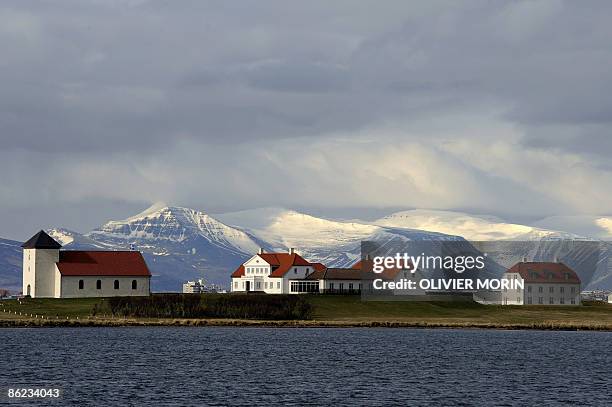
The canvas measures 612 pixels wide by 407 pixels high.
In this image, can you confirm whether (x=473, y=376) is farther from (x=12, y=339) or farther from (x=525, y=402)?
(x=12, y=339)

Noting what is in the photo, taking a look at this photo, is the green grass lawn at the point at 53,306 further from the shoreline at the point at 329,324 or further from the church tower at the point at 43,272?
the church tower at the point at 43,272

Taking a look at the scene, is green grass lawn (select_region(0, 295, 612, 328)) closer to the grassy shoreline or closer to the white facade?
the grassy shoreline

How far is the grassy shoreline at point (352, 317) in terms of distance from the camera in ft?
551

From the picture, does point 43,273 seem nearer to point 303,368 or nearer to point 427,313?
point 427,313

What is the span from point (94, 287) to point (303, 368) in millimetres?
100634

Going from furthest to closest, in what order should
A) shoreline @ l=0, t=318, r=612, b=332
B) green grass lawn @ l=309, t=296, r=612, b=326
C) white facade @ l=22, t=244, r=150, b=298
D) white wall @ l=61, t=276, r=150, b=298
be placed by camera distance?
white facade @ l=22, t=244, r=150, b=298 → white wall @ l=61, t=276, r=150, b=298 → green grass lawn @ l=309, t=296, r=612, b=326 → shoreline @ l=0, t=318, r=612, b=332

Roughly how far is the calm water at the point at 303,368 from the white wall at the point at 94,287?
40.0 m

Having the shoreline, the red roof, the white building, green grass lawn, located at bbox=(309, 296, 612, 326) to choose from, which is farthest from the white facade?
green grass lawn, located at bbox=(309, 296, 612, 326)

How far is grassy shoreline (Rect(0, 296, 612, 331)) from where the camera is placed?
167875 millimetres

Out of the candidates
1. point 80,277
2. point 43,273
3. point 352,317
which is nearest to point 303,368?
point 352,317

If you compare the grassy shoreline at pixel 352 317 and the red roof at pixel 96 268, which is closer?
the grassy shoreline at pixel 352 317

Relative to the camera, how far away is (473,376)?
321 ft

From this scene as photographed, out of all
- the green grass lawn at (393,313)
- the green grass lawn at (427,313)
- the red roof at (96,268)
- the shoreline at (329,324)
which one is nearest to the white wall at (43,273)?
the red roof at (96,268)

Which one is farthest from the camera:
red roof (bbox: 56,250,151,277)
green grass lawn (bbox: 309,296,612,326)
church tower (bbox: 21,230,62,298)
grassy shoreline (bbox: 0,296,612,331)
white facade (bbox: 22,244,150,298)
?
church tower (bbox: 21,230,62,298)
